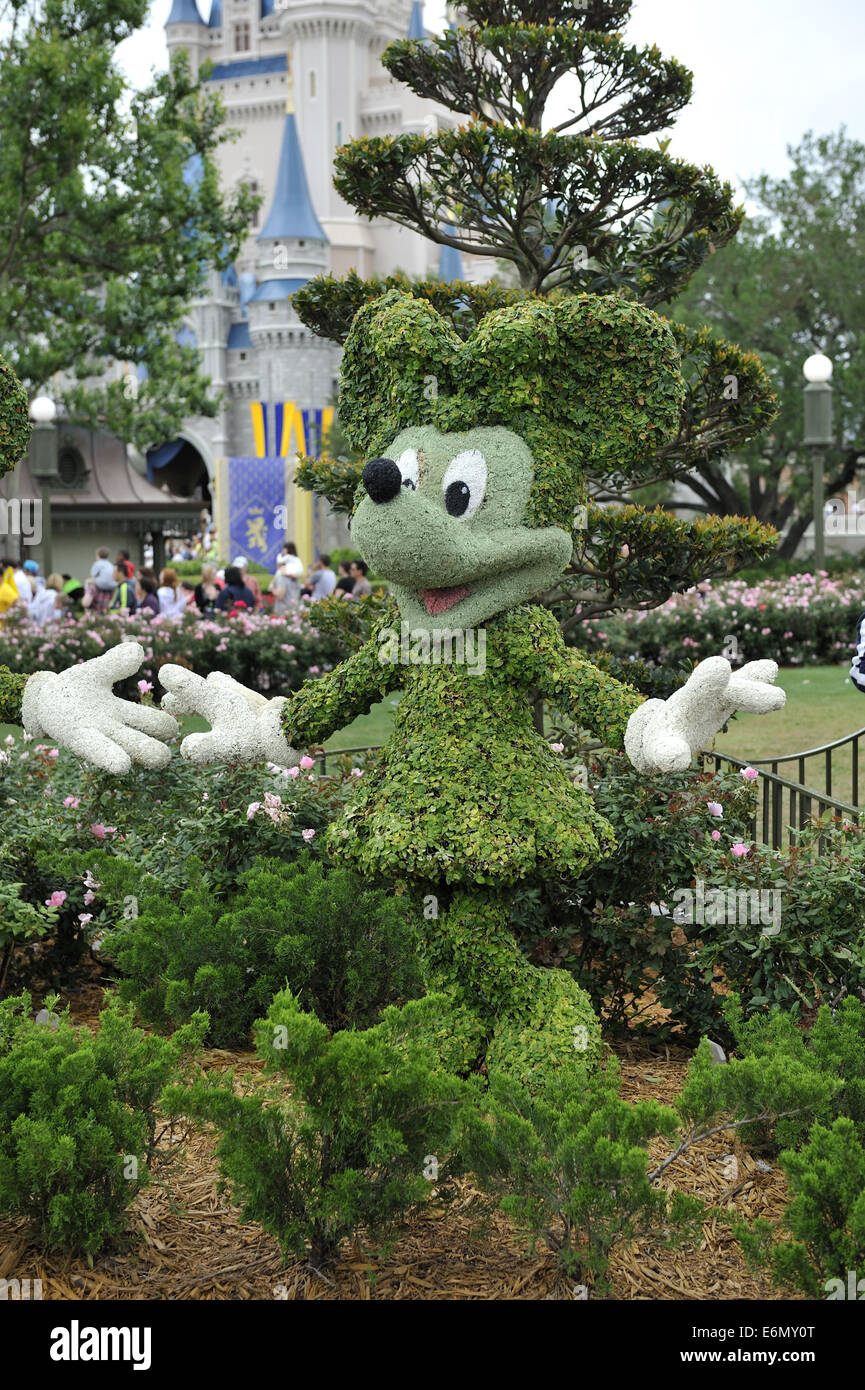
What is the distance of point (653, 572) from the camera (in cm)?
552

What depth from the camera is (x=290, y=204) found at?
46656 millimetres

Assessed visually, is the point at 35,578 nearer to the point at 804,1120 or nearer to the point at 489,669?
the point at 489,669

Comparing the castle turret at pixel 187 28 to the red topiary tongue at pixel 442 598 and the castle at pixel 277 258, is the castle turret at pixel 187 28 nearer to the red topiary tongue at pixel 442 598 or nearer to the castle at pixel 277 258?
the castle at pixel 277 258

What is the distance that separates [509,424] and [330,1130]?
2007 mm

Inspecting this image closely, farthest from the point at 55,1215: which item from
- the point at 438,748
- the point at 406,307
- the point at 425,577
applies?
the point at 406,307

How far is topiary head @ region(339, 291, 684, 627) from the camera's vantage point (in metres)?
3.59

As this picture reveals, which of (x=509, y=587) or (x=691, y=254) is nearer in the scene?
(x=509, y=587)

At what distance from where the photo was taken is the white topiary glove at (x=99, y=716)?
3926 mm

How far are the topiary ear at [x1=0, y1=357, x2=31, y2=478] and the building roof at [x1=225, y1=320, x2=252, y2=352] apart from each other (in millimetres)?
50788

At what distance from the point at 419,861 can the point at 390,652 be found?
0.70m

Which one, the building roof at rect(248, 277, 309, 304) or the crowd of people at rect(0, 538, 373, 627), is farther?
the building roof at rect(248, 277, 309, 304)

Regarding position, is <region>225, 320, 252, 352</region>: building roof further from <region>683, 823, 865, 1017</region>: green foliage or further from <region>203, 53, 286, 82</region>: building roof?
<region>683, 823, 865, 1017</region>: green foliage

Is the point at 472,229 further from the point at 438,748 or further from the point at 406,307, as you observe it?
the point at 438,748

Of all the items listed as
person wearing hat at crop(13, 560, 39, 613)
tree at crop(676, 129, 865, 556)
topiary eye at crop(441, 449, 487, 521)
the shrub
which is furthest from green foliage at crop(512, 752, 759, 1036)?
tree at crop(676, 129, 865, 556)
